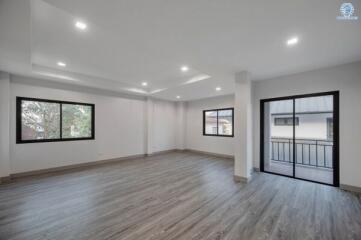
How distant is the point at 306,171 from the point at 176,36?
17.5 ft

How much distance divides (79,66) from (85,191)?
3.23 metres

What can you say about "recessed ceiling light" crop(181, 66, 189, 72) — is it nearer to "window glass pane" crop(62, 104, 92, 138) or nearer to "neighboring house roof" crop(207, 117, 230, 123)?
"neighboring house roof" crop(207, 117, 230, 123)

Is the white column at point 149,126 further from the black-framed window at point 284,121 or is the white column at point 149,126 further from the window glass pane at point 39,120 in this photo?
the black-framed window at point 284,121

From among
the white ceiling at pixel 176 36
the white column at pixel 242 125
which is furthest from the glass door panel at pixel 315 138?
the white column at pixel 242 125

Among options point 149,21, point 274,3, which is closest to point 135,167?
point 149,21

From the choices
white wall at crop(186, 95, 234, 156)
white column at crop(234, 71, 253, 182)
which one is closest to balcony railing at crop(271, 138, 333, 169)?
white wall at crop(186, 95, 234, 156)

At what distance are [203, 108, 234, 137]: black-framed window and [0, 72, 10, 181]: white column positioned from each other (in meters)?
6.89

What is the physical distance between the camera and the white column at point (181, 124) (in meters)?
8.55

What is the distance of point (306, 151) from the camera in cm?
537

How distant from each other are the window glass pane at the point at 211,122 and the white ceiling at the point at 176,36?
3.28 meters

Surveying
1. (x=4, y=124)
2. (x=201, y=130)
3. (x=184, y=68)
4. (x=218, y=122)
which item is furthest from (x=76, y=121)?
(x=218, y=122)

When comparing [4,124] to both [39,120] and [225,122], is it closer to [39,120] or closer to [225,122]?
[39,120]

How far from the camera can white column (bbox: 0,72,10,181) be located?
12.8ft

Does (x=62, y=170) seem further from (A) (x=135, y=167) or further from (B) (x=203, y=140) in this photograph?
(B) (x=203, y=140)
